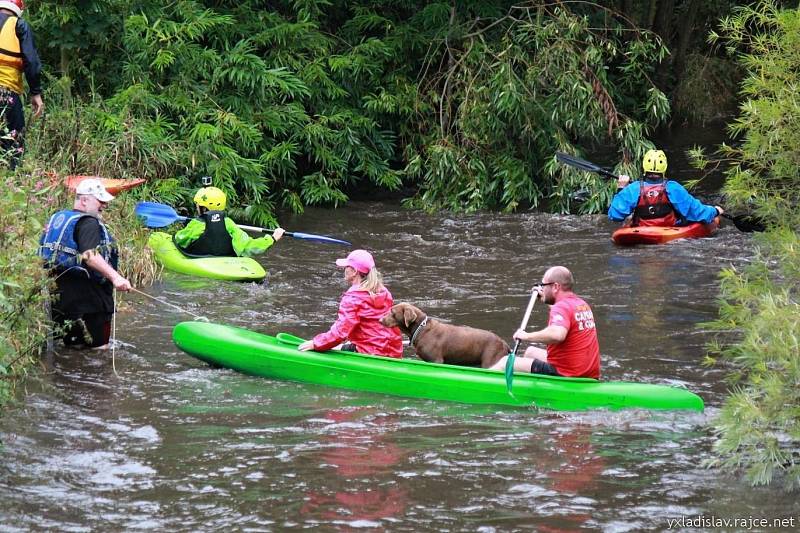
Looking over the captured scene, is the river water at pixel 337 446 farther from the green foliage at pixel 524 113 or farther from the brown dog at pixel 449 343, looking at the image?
the green foliage at pixel 524 113

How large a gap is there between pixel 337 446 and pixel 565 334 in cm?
166

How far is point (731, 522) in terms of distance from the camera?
5355 millimetres

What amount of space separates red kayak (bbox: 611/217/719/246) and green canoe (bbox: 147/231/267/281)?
13.5ft

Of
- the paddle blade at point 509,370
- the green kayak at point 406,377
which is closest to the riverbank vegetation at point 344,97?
the green kayak at point 406,377

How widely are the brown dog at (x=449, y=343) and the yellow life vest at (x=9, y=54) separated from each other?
4874mm

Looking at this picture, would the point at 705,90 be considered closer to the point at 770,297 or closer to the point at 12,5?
the point at 12,5

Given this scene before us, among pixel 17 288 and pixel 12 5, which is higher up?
pixel 12 5

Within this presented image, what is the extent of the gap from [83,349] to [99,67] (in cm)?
743

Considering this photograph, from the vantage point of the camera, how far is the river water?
18.0ft

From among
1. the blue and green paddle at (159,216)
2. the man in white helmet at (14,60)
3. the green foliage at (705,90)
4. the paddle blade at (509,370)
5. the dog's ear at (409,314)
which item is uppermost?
the green foliage at (705,90)

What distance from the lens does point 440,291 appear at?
1084 centimetres

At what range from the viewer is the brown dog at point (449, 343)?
7.72 meters

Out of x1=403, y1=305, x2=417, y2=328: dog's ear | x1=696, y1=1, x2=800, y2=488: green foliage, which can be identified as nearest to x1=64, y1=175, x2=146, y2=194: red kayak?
x1=403, y1=305, x2=417, y2=328: dog's ear

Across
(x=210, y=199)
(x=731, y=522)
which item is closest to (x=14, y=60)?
(x=210, y=199)
